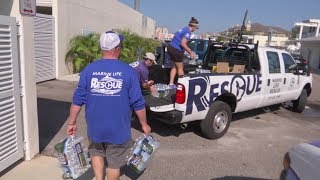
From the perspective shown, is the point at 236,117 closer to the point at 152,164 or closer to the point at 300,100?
the point at 300,100

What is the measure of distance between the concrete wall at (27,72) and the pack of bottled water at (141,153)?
6.53ft

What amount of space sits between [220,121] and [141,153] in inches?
130

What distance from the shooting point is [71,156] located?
3.84 meters

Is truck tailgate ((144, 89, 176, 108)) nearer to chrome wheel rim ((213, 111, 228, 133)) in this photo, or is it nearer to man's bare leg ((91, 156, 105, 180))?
chrome wheel rim ((213, 111, 228, 133))

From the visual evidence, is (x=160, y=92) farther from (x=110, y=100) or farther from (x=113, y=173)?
(x=110, y=100)

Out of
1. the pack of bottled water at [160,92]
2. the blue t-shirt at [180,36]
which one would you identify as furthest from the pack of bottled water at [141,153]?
the blue t-shirt at [180,36]

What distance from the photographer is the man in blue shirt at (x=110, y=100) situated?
3463 millimetres

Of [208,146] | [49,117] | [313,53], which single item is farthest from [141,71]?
[313,53]

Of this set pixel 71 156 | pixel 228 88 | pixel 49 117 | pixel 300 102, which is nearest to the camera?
pixel 71 156

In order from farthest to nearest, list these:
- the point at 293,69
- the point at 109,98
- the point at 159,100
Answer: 1. the point at 293,69
2. the point at 159,100
3. the point at 109,98

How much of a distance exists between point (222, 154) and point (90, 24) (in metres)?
13.4

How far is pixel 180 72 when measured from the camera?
25.9 feet

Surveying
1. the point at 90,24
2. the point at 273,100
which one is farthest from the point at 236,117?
the point at 90,24

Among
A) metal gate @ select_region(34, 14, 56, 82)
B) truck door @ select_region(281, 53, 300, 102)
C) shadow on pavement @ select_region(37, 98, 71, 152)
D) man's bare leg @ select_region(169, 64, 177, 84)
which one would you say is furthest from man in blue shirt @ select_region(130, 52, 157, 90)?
metal gate @ select_region(34, 14, 56, 82)
